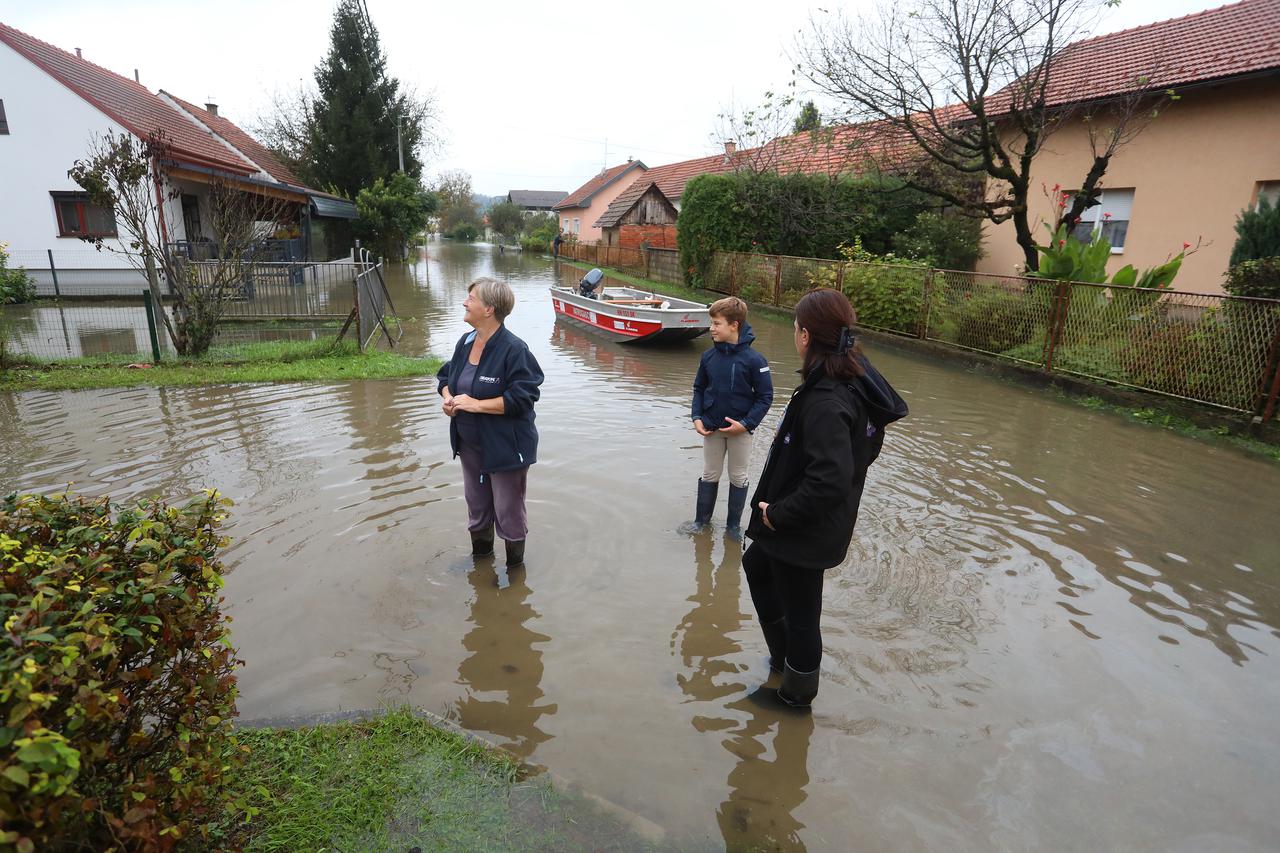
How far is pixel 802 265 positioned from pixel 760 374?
13543 mm

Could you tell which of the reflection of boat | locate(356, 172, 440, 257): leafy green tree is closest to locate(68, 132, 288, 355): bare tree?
the reflection of boat

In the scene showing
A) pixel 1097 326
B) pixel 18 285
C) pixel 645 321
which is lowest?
pixel 645 321

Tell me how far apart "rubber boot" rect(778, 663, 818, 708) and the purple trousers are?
1898 millimetres

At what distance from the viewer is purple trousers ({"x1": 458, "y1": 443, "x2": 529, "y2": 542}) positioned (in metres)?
4.36

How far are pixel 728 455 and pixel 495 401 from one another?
80.4 inches

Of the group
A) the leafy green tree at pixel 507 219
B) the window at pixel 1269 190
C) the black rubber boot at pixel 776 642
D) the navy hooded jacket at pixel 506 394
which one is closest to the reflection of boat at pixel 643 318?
the navy hooded jacket at pixel 506 394

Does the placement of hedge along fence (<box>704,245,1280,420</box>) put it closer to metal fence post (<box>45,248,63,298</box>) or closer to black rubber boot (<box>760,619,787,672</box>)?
black rubber boot (<box>760,619,787,672</box>)

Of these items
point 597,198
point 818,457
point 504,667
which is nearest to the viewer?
point 818,457

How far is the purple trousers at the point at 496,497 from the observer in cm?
436

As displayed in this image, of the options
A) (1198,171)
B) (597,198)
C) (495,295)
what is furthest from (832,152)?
(597,198)

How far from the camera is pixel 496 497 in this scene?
4.40 metres

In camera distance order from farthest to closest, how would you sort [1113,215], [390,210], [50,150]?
[390,210] → [50,150] → [1113,215]

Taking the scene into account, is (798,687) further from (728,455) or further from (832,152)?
(832,152)

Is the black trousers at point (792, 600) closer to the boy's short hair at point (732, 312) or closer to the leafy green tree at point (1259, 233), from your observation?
the boy's short hair at point (732, 312)
